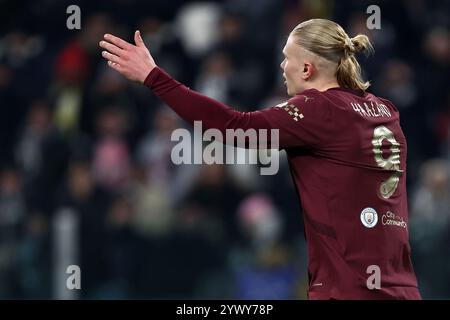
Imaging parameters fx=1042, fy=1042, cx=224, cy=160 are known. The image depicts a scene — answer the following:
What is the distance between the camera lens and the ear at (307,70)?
4.34m

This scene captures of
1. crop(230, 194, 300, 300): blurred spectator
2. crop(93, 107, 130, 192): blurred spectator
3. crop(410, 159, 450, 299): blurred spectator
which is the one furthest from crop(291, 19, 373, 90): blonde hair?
crop(93, 107, 130, 192): blurred spectator

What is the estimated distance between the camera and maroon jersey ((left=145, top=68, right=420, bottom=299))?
13.6 ft

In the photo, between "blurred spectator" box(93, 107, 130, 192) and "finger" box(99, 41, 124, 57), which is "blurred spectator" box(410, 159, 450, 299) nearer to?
"blurred spectator" box(93, 107, 130, 192)

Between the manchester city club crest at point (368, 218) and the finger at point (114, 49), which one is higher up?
the finger at point (114, 49)

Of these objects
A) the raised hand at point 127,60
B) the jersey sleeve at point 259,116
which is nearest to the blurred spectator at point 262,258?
the jersey sleeve at point 259,116

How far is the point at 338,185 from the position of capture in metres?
4.19

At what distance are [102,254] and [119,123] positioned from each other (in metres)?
1.34

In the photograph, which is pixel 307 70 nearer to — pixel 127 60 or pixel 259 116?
pixel 259 116

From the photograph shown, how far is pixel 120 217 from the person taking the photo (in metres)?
8.99

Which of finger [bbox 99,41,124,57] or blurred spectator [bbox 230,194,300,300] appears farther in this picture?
blurred spectator [bbox 230,194,300,300]

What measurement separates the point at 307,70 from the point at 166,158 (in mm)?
5030

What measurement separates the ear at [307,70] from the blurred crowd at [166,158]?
4.41 m

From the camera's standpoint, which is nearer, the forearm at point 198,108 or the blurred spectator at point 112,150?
the forearm at point 198,108

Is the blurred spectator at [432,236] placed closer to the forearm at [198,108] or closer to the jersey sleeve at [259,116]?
the jersey sleeve at [259,116]
